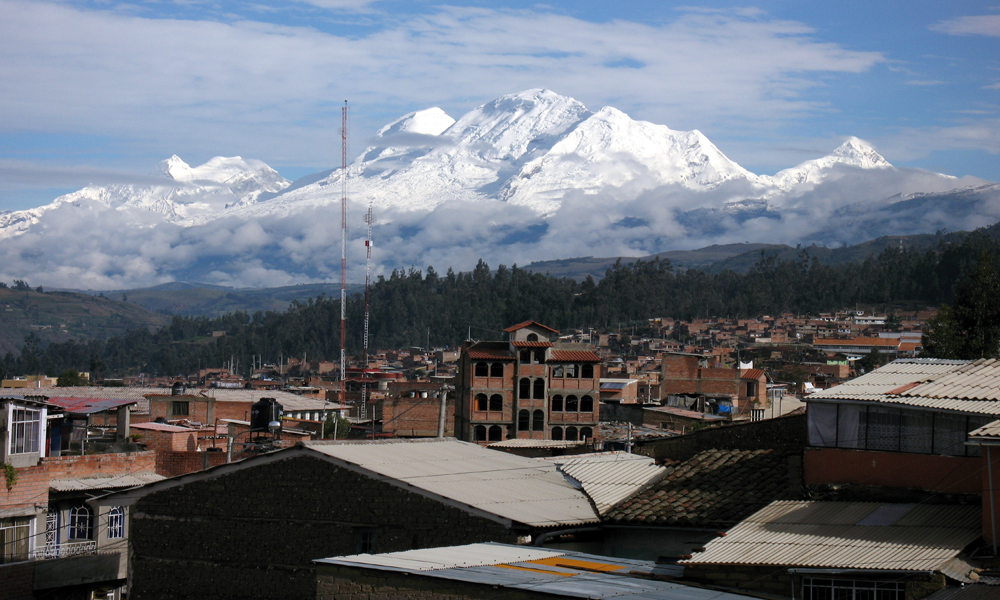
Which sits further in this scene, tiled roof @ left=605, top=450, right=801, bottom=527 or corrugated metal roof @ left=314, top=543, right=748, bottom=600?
tiled roof @ left=605, top=450, right=801, bottom=527

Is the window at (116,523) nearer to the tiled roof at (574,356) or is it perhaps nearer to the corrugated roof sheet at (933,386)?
the corrugated roof sheet at (933,386)

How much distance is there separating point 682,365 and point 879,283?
88.3m

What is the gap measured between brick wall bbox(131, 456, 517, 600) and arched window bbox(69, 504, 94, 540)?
155 inches

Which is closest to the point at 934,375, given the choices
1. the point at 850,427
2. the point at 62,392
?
the point at 850,427

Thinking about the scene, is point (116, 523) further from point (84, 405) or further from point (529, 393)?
point (529, 393)

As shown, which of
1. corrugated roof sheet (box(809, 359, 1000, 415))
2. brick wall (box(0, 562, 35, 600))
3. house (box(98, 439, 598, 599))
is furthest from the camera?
brick wall (box(0, 562, 35, 600))

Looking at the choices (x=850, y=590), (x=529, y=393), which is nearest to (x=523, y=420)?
(x=529, y=393)

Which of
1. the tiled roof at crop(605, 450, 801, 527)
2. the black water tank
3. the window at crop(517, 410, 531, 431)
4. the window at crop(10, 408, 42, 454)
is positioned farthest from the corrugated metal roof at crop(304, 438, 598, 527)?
the window at crop(517, 410, 531, 431)

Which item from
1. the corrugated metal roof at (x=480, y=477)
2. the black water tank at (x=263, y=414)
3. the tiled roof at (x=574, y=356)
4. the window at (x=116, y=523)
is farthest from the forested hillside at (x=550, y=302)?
the window at (x=116, y=523)

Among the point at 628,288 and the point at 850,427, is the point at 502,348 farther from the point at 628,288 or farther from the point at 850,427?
the point at 628,288

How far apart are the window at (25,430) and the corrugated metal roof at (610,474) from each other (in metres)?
9.91

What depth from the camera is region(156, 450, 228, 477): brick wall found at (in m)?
25.5

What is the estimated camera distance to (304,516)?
16438mm

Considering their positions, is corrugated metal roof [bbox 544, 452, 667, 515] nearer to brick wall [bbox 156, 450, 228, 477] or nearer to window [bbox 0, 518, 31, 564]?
brick wall [bbox 156, 450, 228, 477]
